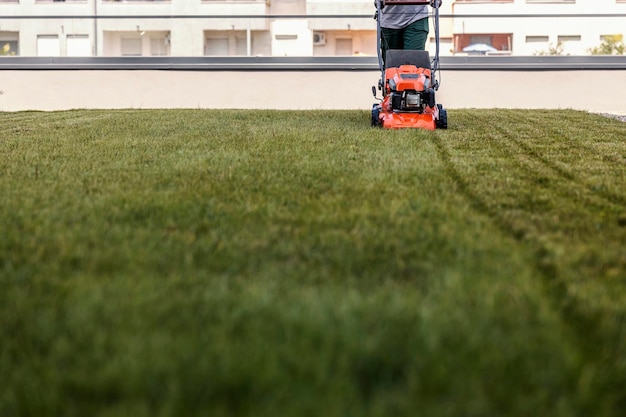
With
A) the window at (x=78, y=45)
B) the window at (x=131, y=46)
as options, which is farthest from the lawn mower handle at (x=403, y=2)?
the window at (x=78, y=45)

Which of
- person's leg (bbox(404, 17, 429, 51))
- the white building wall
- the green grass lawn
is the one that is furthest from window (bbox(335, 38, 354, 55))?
the green grass lawn

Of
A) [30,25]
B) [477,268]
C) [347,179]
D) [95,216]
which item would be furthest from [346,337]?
[30,25]

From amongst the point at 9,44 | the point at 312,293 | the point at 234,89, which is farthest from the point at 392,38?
the point at 9,44

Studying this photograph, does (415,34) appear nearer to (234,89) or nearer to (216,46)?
(234,89)

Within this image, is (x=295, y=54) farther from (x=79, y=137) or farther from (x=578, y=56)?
(x=79, y=137)

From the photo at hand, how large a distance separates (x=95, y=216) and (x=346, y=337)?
52.9 inches

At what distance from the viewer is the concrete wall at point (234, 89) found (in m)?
11.2

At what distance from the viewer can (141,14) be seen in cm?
1145

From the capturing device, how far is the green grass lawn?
119 cm

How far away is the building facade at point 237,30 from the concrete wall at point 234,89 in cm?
→ 32

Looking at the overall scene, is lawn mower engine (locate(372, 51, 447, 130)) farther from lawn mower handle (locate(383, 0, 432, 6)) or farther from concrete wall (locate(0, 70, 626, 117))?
concrete wall (locate(0, 70, 626, 117))

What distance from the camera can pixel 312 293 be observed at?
162cm

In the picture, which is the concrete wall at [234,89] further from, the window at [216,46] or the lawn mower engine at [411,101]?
the lawn mower engine at [411,101]

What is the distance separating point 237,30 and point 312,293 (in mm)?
10245
